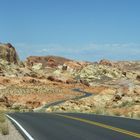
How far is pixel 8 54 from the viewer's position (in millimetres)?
161000

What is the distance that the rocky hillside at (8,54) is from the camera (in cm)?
15966

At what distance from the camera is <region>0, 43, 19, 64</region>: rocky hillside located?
160 metres

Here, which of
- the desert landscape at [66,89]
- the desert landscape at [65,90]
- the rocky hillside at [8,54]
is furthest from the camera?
the rocky hillside at [8,54]

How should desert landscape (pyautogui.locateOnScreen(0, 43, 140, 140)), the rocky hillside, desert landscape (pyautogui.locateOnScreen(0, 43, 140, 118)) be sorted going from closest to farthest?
desert landscape (pyautogui.locateOnScreen(0, 43, 140, 140)), desert landscape (pyautogui.locateOnScreen(0, 43, 140, 118)), the rocky hillside

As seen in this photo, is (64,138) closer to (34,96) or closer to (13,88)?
(34,96)

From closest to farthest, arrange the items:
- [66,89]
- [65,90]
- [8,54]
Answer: [65,90]
[66,89]
[8,54]

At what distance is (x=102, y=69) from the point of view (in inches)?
6885

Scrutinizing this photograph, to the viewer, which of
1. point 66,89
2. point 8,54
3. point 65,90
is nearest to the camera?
point 65,90

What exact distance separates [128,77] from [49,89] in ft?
193

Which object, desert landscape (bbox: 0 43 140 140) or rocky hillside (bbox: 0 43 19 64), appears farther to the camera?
rocky hillside (bbox: 0 43 19 64)

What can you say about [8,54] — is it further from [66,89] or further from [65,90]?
[65,90]

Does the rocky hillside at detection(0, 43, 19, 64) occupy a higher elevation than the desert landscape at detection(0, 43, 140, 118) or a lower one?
higher

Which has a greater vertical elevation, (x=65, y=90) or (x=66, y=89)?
(x=66, y=89)

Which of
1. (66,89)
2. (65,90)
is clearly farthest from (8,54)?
(65,90)
